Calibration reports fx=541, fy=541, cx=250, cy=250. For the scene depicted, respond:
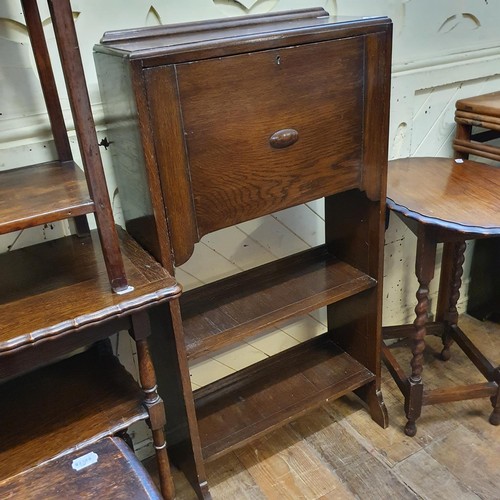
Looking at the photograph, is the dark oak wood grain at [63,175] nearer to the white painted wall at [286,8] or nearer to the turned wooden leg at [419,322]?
the white painted wall at [286,8]

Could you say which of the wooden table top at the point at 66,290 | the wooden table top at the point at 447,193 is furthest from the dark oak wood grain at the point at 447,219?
the wooden table top at the point at 66,290

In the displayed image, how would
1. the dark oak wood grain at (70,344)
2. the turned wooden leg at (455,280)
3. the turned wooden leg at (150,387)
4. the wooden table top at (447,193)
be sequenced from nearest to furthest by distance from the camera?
1. the dark oak wood grain at (70,344)
2. the turned wooden leg at (150,387)
3. the wooden table top at (447,193)
4. the turned wooden leg at (455,280)

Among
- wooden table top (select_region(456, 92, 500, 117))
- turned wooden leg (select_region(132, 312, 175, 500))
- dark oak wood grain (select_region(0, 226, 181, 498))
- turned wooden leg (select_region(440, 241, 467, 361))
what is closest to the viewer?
dark oak wood grain (select_region(0, 226, 181, 498))

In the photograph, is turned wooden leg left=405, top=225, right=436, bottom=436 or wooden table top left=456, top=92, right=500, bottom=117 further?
wooden table top left=456, top=92, right=500, bottom=117

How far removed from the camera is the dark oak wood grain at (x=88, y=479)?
945mm

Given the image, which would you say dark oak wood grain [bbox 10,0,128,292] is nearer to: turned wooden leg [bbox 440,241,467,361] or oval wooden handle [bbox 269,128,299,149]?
oval wooden handle [bbox 269,128,299,149]

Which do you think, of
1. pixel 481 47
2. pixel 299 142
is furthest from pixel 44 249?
pixel 481 47

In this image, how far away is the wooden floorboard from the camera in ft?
5.15

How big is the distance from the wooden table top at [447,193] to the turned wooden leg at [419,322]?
2.8 inches

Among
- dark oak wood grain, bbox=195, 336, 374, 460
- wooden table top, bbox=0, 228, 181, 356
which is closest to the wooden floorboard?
dark oak wood grain, bbox=195, 336, 374, 460

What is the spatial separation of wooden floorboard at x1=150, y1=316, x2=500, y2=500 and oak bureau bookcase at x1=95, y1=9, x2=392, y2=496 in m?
0.19

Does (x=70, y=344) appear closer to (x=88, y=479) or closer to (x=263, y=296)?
(x=88, y=479)

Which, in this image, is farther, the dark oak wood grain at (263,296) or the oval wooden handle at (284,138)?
the dark oak wood grain at (263,296)

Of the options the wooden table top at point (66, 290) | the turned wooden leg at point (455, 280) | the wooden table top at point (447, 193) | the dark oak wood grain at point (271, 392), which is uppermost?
the wooden table top at point (66, 290)
